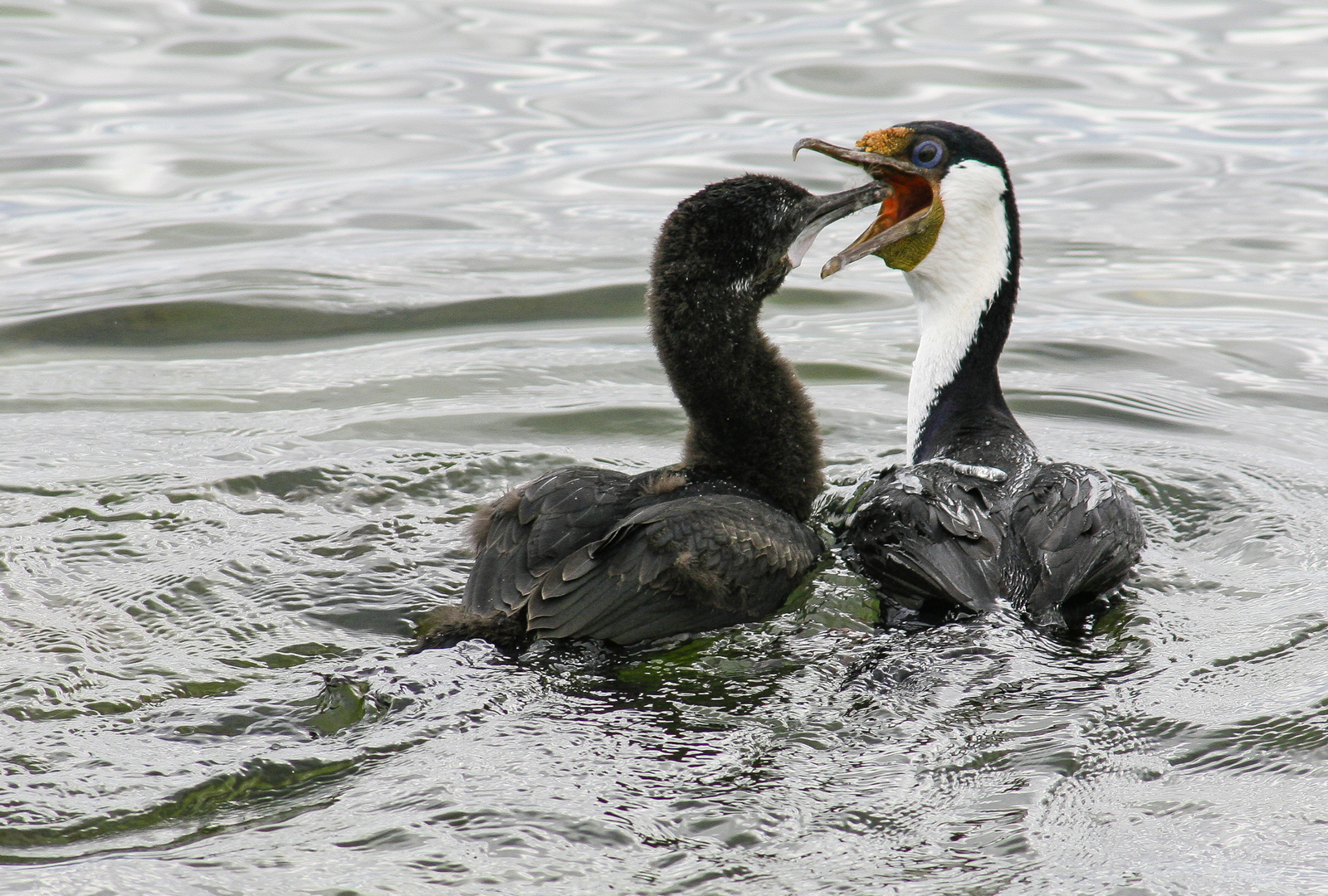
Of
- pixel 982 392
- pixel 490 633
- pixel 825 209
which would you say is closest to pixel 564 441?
pixel 982 392

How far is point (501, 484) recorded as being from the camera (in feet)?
20.8

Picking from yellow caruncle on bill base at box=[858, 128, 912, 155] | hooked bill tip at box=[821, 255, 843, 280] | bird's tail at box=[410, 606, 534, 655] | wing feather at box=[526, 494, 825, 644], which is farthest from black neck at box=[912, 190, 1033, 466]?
bird's tail at box=[410, 606, 534, 655]

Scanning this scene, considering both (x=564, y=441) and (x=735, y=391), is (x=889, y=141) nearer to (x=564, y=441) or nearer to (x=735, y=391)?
(x=735, y=391)

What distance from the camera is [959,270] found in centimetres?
617

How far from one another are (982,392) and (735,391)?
4.72ft

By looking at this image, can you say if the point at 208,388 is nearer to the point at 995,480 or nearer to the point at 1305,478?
the point at 995,480

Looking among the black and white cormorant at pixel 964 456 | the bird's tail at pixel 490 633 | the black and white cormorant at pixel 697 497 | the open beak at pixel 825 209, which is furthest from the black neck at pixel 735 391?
the bird's tail at pixel 490 633

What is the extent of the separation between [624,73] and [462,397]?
26.1 feet

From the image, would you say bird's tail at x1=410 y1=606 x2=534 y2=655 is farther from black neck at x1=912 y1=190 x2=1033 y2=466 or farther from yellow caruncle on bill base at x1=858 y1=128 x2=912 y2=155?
yellow caruncle on bill base at x1=858 y1=128 x2=912 y2=155

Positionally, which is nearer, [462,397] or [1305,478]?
[1305,478]

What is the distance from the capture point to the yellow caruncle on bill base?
617 centimetres

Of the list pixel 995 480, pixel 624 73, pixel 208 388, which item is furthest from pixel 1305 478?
pixel 624 73

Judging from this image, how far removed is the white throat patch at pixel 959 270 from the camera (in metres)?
6.09

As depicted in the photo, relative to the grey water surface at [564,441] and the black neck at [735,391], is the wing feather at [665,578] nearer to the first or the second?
the grey water surface at [564,441]
